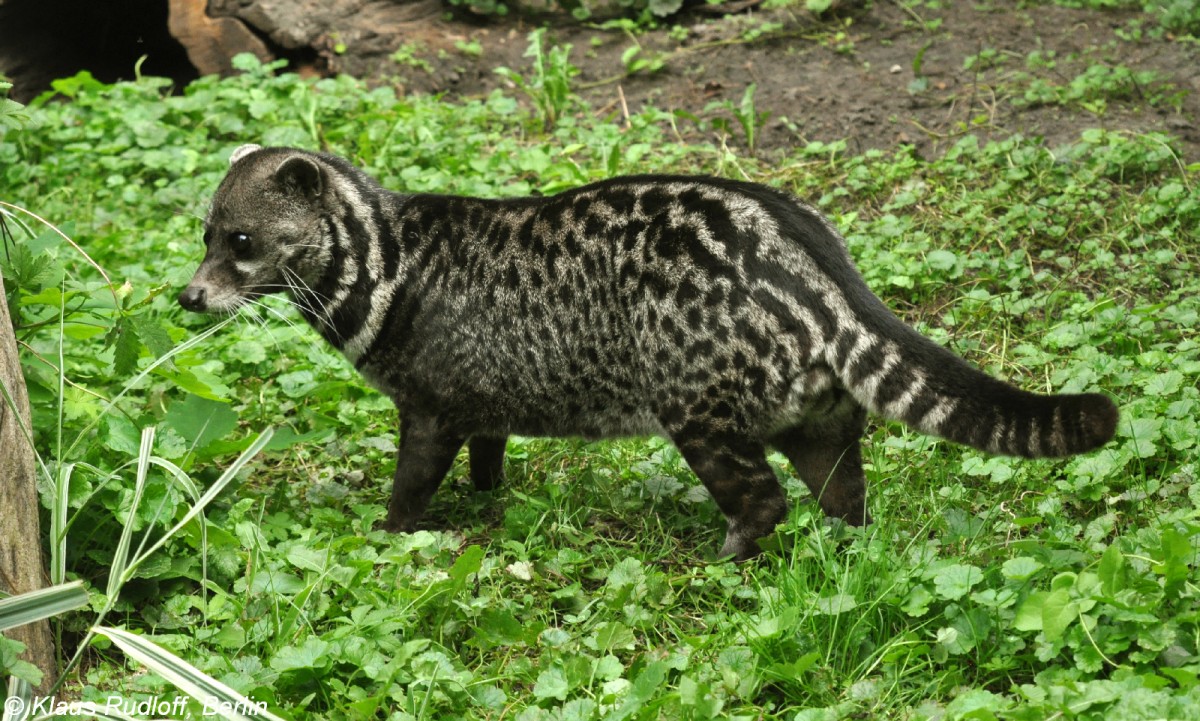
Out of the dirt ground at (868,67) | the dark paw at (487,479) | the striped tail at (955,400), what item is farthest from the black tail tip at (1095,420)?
the dirt ground at (868,67)

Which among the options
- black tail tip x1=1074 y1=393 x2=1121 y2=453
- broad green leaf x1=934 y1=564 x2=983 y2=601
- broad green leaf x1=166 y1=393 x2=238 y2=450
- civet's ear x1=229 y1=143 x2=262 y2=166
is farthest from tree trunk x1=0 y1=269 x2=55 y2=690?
black tail tip x1=1074 y1=393 x2=1121 y2=453

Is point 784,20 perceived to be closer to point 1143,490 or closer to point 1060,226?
point 1060,226

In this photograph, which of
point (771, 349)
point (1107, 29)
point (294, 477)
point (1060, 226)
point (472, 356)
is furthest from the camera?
point (1107, 29)

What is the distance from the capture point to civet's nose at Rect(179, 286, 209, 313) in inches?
225

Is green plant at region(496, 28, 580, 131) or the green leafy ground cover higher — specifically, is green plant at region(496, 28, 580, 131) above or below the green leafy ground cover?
above

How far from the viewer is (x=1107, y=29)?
31.5ft

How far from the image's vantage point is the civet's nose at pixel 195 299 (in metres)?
5.71

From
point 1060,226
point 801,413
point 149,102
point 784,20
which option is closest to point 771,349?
point 801,413

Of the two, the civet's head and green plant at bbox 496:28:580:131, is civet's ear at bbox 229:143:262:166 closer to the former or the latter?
the civet's head

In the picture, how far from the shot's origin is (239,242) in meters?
5.84

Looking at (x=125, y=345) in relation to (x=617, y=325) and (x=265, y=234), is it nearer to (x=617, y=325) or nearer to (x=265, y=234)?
(x=265, y=234)

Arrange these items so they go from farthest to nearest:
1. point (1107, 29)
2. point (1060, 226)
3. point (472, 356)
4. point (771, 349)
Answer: point (1107, 29) < point (1060, 226) < point (472, 356) < point (771, 349)

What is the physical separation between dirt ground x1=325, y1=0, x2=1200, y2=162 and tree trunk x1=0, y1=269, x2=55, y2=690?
5683 mm

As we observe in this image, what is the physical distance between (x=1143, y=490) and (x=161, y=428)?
4145 mm
